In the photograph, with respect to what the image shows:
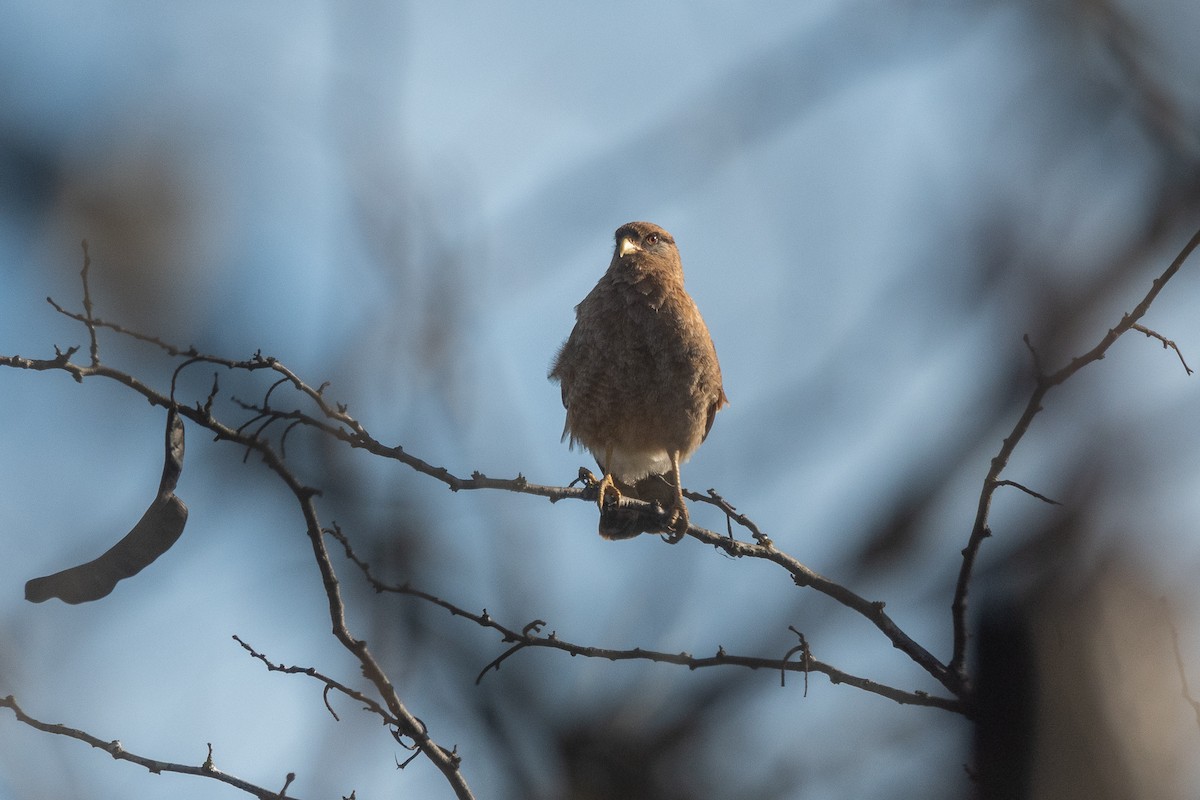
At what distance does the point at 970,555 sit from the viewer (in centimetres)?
262

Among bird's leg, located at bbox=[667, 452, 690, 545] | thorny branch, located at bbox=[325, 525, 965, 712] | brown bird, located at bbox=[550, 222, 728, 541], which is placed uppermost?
brown bird, located at bbox=[550, 222, 728, 541]

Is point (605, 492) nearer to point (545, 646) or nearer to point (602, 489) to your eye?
point (602, 489)

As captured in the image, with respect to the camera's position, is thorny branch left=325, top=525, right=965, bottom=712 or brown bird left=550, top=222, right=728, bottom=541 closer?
thorny branch left=325, top=525, right=965, bottom=712

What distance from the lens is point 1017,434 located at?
7.45 feet

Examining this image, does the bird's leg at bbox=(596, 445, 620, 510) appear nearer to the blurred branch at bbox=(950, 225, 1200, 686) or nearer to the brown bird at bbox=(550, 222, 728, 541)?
the brown bird at bbox=(550, 222, 728, 541)

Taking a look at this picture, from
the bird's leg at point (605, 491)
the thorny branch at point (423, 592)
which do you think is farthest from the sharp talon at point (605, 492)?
the thorny branch at point (423, 592)

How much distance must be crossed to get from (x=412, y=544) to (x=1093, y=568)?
89 centimetres

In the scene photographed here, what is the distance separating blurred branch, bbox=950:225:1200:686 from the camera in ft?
4.51

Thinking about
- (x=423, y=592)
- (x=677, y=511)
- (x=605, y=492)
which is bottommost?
(x=423, y=592)

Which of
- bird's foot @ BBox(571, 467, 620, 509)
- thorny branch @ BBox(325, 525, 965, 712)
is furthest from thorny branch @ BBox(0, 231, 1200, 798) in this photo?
bird's foot @ BBox(571, 467, 620, 509)

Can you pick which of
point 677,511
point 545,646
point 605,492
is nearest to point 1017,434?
point 545,646

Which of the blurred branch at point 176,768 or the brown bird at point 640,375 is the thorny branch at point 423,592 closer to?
the blurred branch at point 176,768

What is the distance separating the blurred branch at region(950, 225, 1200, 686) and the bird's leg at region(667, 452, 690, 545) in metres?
0.77

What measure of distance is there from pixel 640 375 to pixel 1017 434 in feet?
11.4
